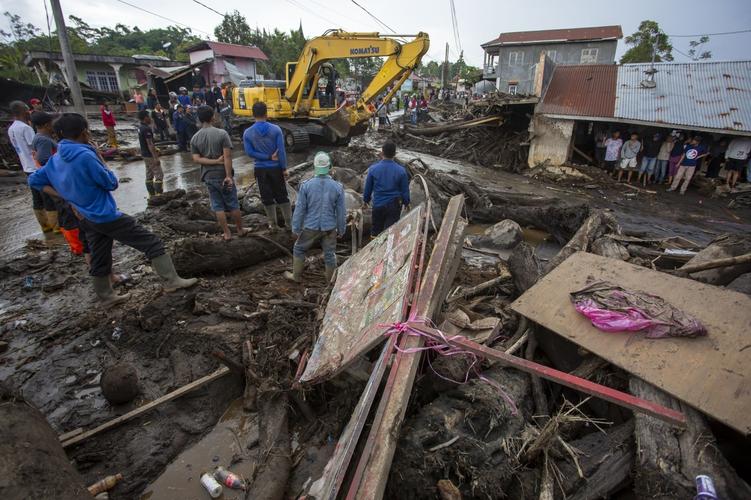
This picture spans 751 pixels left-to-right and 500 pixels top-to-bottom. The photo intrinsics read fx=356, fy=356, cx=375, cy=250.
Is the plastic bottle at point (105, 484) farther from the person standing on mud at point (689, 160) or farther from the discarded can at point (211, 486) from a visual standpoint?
the person standing on mud at point (689, 160)

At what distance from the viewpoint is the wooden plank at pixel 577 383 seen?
1.81 meters

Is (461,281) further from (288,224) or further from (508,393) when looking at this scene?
(288,224)

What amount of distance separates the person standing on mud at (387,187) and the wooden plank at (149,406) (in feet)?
9.92

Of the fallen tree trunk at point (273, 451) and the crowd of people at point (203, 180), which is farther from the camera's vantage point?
the crowd of people at point (203, 180)

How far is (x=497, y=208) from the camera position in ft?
26.6

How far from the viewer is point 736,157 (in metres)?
10.2

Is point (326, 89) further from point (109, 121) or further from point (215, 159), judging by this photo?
point (215, 159)

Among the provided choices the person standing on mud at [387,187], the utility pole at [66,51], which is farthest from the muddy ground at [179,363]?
the utility pole at [66,51]

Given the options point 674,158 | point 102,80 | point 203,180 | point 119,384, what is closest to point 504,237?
point 203,180

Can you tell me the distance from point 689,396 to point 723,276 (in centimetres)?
233

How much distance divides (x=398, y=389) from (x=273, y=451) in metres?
1.21

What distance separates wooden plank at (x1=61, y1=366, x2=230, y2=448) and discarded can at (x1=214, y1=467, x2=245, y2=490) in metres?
0.79

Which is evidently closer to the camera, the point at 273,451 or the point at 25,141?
the point at 273,451

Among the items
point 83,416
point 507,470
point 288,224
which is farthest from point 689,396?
point 288,224
